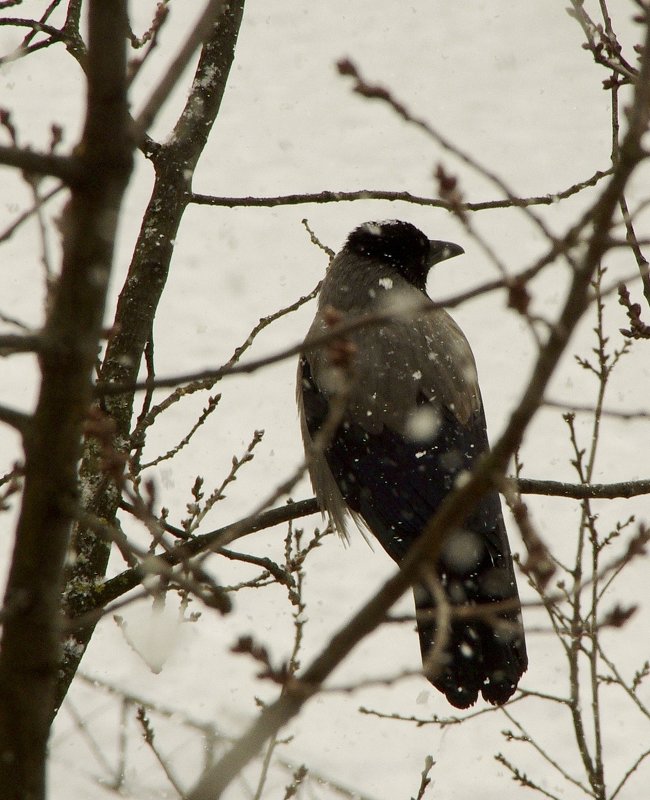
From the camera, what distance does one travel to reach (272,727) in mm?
1069

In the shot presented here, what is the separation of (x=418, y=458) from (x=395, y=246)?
1572 mm

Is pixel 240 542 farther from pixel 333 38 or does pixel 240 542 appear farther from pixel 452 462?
pixel 333 38

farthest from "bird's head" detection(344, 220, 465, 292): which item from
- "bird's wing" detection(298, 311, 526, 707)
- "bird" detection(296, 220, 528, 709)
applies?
"bird's wing" detection(298, 311, 526, 707)

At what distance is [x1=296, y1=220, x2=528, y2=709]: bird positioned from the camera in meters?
4.01

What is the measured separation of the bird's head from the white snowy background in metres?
1.53

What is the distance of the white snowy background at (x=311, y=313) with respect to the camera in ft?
20.7

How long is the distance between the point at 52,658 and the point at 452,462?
344 centimetres

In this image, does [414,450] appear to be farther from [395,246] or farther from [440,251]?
[440,251]

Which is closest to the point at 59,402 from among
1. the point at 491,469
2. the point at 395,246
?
the point at 491,469

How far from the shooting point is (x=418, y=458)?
4559mm

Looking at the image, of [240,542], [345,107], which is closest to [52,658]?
[240,542]

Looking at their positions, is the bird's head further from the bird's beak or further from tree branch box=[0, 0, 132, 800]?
tree branch box=[0, 0, 132, 800]

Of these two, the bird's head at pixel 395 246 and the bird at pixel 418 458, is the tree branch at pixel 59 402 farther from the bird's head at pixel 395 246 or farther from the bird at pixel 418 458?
the bird's head at pixel 395 246

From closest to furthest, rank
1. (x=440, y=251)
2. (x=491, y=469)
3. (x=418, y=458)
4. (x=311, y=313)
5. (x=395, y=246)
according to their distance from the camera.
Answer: (x=491, y=469), (x=418, y=458), (x=395, y=246), (x=440, y=251), (x=311, y=313)
